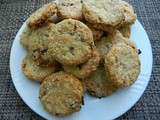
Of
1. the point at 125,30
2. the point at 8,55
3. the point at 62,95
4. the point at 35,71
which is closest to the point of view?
the point at 62,95

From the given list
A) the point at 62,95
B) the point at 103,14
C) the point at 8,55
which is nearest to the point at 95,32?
the point at 103,14

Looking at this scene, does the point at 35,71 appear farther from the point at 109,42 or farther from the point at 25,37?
the point at 109,42

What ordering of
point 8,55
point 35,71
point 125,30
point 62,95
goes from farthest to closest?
point 8,55 < point 125,30 < point 35,71 < point 62,95

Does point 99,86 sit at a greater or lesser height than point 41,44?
lesser

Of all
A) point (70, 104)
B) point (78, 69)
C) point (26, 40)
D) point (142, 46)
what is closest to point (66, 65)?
point (78, 69)

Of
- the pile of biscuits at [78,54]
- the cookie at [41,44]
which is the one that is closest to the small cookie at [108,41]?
the pile of biscuits at [78,54]

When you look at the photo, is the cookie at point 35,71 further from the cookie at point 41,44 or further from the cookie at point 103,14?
the cookie at point 103,14

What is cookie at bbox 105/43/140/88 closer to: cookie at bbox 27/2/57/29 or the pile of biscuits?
the pile of biscuits
